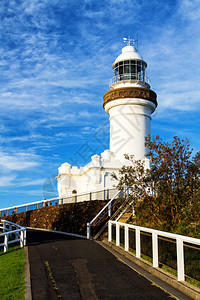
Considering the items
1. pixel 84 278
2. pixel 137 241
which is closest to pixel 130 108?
pixel 137 241

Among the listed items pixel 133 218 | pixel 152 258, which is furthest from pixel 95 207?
pixel 152 258

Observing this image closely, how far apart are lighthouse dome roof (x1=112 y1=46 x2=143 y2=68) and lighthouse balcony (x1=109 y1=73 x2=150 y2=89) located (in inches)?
62.8

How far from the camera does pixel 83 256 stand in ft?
37.7

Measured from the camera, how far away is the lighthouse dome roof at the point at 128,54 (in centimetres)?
3102

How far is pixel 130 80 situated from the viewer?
30.0 metres

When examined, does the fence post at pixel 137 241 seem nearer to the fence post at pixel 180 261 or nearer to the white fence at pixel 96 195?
the fence post at pixel 180 261

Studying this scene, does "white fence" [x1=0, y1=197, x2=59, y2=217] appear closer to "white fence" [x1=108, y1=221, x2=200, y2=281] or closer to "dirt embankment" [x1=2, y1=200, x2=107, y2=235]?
"dirt embankment" [x1=2, y1=200, x2=107, y2=235]

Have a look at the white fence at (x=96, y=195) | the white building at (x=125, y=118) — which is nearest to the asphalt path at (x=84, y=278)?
the white fence at (x=96, y=195)

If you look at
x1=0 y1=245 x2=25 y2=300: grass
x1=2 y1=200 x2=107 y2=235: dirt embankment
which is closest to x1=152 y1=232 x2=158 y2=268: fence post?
x1=0 y1=245 x2=25 y2=300: grass

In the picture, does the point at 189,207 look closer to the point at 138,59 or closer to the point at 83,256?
the point at 83,256

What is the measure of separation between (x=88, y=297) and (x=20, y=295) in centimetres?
149

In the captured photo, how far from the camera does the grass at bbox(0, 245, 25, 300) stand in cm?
708

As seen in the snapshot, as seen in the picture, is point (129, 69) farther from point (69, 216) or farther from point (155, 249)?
point (155, 249)

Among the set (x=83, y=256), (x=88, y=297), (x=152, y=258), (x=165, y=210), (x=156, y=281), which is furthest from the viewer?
(x=165, y=210)
